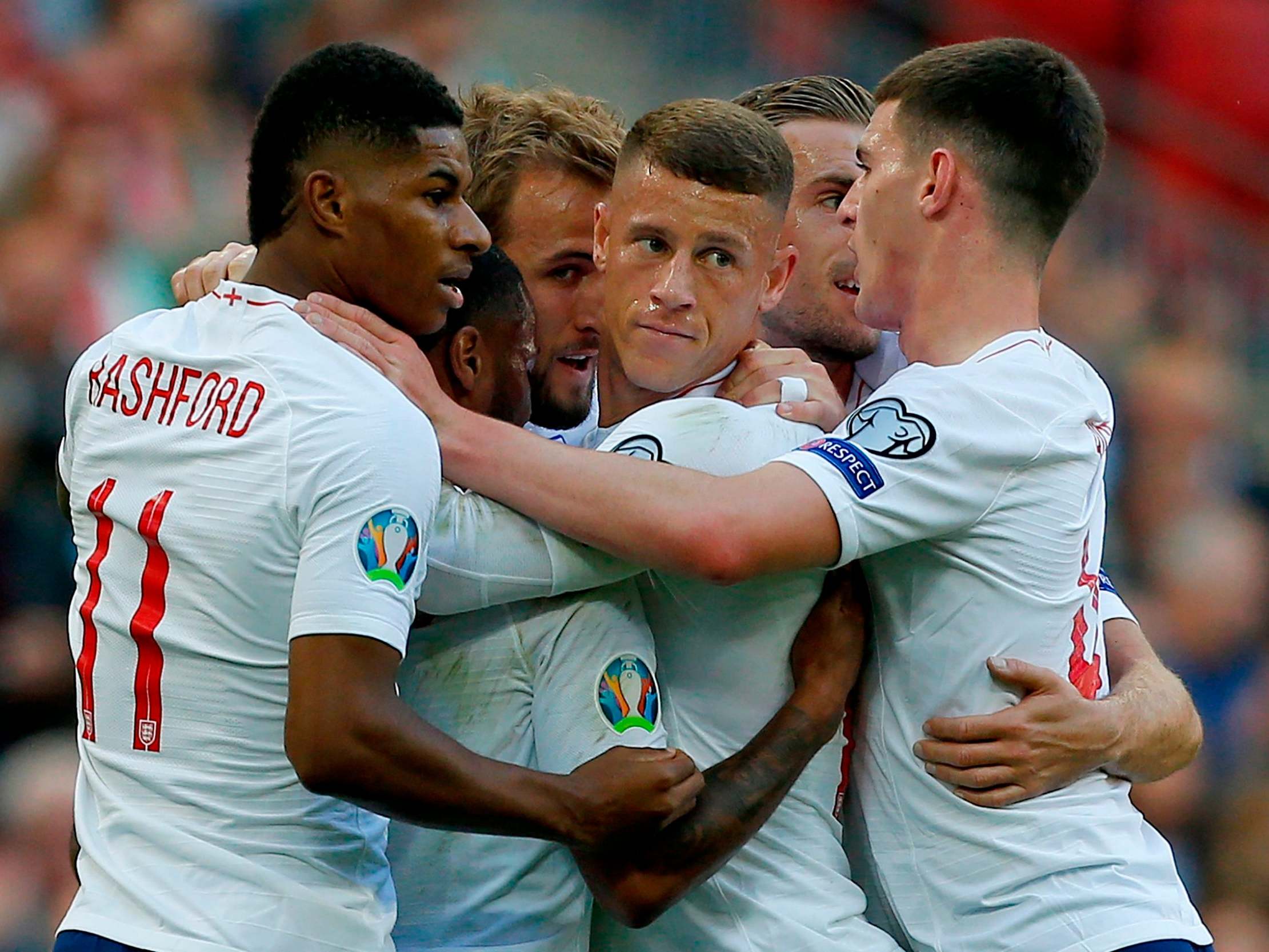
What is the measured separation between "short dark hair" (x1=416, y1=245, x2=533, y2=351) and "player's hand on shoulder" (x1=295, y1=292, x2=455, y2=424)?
13 centimetres

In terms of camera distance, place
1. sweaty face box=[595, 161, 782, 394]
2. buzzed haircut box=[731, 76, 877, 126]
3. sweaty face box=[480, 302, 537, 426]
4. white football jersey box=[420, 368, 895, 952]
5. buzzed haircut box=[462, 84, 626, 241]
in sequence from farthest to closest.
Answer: buzzed haircut box=[731, 76, 877, 126], buzzed haircut box=[462, 84, 626, 241], sweaty face box=[595, 161, 782, 394], sweaty face box=[480, 302, 537, 426], white football jersey box=[420, 368, 895, 952]

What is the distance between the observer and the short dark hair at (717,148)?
10.3ft

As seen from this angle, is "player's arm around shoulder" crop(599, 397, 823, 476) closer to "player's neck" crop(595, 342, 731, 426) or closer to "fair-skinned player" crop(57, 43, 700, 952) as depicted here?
"player's neck" crop(595, 342, 731, 426)

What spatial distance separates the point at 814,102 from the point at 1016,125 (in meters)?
1.15

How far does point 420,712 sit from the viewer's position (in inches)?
114

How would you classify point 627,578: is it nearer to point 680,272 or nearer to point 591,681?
point 591,681

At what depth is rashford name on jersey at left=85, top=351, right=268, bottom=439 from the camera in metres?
2.55

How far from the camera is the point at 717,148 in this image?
3125mm

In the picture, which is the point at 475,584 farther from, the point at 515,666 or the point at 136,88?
the point at 136,88

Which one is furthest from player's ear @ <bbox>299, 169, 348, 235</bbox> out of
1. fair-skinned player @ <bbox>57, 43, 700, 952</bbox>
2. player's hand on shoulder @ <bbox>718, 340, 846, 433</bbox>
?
player's hand on shoulder @ <bbox>718, 340, 846, 433</bbox>

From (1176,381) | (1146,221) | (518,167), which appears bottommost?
(1176,381)

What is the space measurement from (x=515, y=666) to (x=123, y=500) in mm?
743

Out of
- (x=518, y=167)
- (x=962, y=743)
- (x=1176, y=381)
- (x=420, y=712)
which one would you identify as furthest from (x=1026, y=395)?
(x=1176, y=381)

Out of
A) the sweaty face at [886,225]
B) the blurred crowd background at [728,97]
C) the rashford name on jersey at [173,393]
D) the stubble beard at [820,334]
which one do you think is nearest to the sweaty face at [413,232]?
the rashford name on jersey at [173,393]
